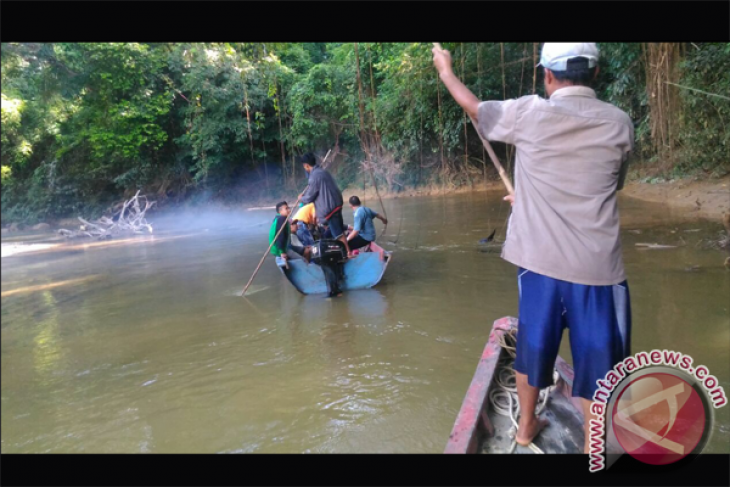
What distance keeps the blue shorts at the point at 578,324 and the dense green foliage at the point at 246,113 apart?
1.93 meters

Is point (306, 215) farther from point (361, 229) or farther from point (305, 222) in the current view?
point (361, 229)

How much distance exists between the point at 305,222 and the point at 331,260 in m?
0.86

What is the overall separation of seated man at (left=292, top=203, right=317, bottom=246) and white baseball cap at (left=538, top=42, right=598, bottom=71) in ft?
15.6

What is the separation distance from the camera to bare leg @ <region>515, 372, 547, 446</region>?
5.87 ft

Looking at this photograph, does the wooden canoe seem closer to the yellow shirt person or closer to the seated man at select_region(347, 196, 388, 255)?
the yellow shirt person

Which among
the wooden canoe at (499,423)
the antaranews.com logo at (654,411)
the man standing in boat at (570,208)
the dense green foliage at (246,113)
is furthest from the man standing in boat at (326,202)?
the antaranews.com logo at (654,411)

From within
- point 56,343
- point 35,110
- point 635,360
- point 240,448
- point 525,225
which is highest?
point 35,110

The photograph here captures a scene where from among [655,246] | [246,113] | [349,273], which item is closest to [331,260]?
[349,273]

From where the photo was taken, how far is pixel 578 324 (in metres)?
1.58

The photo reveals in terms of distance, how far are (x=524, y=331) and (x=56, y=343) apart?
13.4 feet

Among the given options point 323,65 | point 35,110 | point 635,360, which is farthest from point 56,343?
point 323,65

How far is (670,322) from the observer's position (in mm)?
3969

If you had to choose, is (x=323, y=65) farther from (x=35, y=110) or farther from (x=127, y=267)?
(x=35, y=110)

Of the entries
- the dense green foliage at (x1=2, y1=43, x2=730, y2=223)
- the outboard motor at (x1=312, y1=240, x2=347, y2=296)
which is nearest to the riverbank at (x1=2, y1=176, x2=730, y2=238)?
the dense green foliage at (x1=2, y1=43, x2=730, y2=223)
